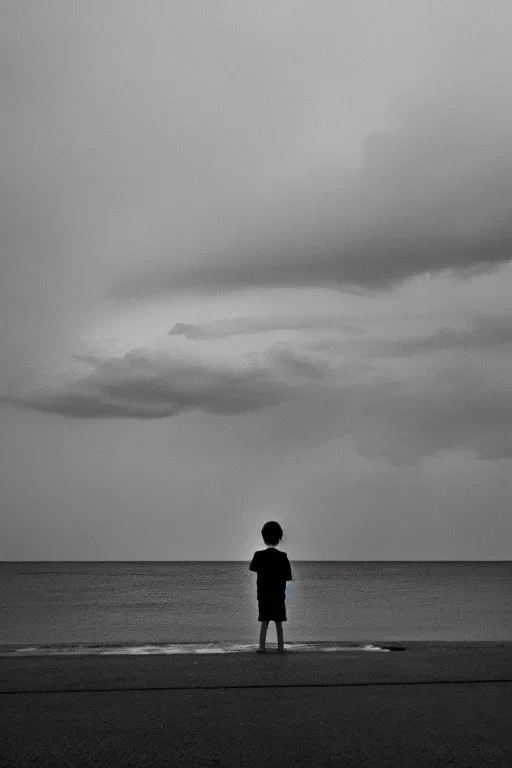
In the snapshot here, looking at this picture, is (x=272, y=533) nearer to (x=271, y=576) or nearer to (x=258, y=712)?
(x=271, y=576)

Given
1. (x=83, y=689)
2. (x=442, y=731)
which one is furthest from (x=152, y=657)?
(x=442, y=731)

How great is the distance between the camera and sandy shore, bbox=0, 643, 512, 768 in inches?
195

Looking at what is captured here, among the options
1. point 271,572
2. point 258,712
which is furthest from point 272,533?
point 258,712

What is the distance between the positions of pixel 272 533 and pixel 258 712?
485cm

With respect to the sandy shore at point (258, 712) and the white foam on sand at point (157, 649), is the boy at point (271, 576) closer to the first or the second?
the white foam on sand at point (157, 649)

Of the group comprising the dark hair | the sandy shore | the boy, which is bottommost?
the sandy shore

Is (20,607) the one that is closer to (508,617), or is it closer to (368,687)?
(508,617)

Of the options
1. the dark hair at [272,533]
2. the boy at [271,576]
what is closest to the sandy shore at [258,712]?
the boy at [271,576]

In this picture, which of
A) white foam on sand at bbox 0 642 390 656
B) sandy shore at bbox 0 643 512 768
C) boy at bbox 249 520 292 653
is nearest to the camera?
sandy shore at bbox 0 643 512 768

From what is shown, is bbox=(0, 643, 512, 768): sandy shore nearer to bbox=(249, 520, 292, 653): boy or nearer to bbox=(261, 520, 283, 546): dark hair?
bbox=(249, 520, 292, 653): boy

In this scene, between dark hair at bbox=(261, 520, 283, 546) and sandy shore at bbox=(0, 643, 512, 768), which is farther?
dark hair at bbox=(261, 520, 283, 546)

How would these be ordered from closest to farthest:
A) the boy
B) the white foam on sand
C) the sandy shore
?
the sandy shore, the boy, the white foam on sand

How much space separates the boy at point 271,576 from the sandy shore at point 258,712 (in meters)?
1.43

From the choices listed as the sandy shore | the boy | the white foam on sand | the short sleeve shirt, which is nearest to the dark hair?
the boy
